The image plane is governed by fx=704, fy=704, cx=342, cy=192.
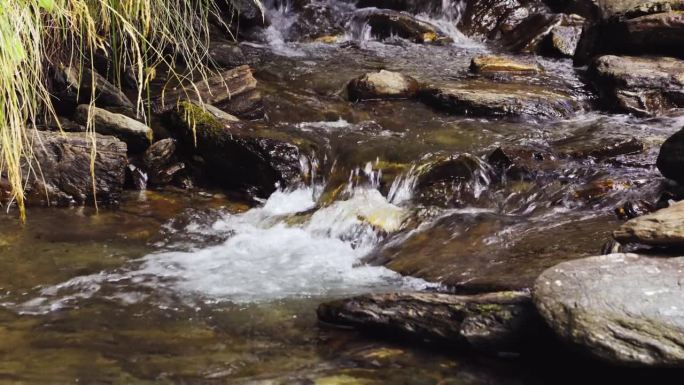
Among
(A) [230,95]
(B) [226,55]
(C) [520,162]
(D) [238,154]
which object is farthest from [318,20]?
(C) [520,162]

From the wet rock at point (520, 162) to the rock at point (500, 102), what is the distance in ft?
4.36

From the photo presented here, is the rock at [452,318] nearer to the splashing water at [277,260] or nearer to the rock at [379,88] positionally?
the splashing water at [277,260]

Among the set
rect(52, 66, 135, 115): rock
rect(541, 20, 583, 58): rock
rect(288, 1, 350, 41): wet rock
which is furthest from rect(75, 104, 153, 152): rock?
rect(541, 20, 583, 58): rock

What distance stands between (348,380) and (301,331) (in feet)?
1.99

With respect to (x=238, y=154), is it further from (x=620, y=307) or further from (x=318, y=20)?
(x=318, y=20)

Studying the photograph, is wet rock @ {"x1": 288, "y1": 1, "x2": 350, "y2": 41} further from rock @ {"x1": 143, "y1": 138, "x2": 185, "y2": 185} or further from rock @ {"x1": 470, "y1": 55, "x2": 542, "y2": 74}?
rock @ {"x1": 143, "y1": 138, "x2": 185, "y2": 185}

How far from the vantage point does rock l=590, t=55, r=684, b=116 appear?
7.45 metres

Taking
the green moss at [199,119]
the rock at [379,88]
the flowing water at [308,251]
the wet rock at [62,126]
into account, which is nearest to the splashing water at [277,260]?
the flowing water at [308,251]

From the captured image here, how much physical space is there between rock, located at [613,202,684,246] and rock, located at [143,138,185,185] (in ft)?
13.4

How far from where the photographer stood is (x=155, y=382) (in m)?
2.99

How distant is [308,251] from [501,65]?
16.1ft

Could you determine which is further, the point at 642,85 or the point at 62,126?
the point at 642,85

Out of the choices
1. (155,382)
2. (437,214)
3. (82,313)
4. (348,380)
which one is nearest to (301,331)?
(348,380)

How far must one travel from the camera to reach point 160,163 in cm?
624
